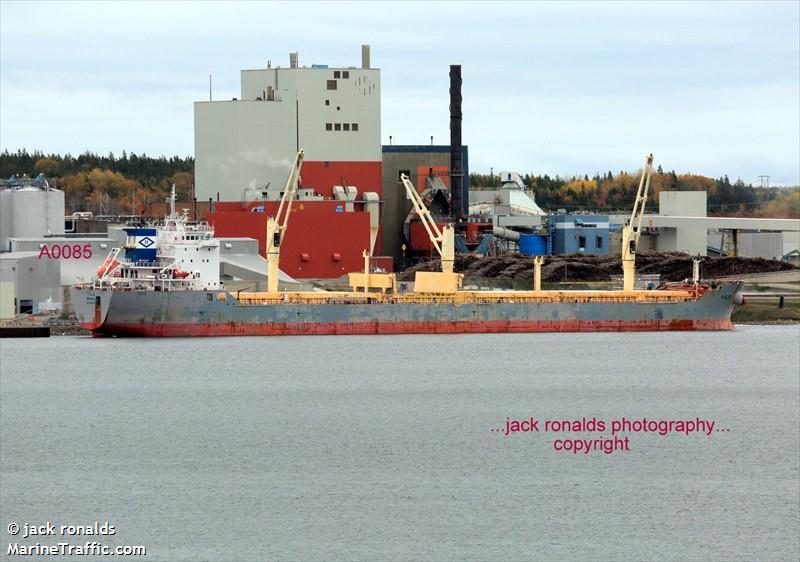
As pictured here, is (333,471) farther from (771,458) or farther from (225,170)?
(225,170)

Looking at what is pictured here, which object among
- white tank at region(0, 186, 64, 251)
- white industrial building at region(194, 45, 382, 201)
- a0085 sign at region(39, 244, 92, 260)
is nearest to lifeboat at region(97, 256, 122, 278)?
a0085 sign at region(39, 244, 92, 260)

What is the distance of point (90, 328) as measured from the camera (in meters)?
48.3

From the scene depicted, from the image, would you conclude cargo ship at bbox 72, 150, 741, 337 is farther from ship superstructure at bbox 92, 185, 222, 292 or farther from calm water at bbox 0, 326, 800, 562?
calm water at bbox 0, 326, 800, 562

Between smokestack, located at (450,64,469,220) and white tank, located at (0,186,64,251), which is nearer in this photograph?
white tank, located at (0,186,64,251)

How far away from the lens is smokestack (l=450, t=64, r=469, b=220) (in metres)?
69.0

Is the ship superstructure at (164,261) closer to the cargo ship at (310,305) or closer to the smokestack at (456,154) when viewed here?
the cargo ship at (310,305)

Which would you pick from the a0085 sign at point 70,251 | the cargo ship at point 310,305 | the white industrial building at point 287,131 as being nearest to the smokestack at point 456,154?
the white industrial building at point 287,131

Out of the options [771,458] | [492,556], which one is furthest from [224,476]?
[771,458]

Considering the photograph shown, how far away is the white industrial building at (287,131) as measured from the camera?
216 feet

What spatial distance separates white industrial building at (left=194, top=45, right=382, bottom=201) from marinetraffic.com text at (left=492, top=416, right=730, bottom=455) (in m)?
33.7

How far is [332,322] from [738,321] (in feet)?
53.2

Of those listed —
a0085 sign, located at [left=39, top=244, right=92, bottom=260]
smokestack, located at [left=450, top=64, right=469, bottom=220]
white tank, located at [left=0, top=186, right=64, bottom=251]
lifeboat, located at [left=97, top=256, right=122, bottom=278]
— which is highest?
smokestack, located at [left=450, top=64, right=469, bottom=220]

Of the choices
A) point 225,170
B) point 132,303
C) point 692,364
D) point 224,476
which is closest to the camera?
point 224,476

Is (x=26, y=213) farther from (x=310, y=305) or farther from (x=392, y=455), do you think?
(x=392, y=455)
